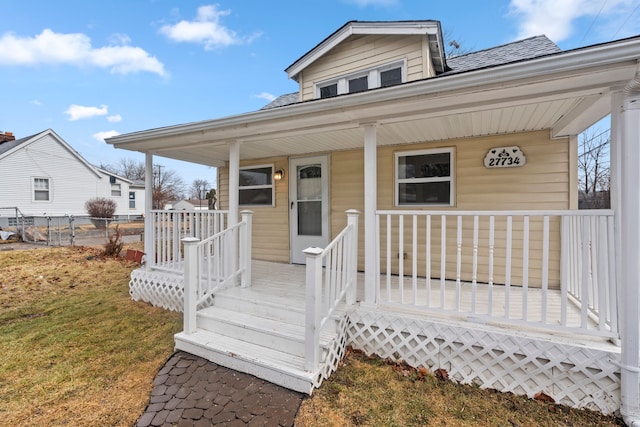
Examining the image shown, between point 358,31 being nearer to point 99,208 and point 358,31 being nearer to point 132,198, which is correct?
point 99,208

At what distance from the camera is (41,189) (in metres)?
16.0

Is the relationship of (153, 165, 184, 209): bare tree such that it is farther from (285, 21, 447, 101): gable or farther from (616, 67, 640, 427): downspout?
(616, 67, 640, 427): downspout

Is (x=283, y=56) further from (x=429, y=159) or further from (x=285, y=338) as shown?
→ (x=285, y=338)

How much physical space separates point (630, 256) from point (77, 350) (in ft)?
16.6

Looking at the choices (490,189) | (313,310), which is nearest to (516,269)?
(490,189)

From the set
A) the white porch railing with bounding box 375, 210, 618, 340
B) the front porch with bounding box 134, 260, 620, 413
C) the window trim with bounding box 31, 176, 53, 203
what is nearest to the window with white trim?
the white porch railing with bounding box 375, 210, 618, 340

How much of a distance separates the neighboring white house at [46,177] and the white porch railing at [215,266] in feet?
57.1

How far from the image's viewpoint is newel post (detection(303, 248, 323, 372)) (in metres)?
2.40

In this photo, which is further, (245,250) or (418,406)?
(245,250)

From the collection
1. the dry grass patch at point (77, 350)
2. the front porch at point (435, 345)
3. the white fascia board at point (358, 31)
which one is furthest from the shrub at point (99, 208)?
the front porch at point (435, 345)

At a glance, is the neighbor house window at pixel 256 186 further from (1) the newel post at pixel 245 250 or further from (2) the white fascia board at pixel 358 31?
(2) the white fascia board at pixel 358 31

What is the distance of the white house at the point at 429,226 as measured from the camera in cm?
217

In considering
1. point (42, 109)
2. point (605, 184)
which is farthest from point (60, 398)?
point (42, 109)

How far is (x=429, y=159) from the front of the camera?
4.31 meters
